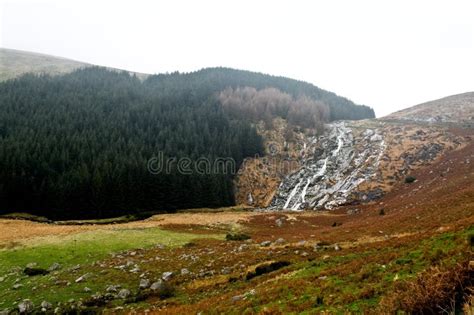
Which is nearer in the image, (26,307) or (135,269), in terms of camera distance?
(26,307)

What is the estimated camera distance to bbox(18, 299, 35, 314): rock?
18.5 m

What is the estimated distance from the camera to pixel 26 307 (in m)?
18.7

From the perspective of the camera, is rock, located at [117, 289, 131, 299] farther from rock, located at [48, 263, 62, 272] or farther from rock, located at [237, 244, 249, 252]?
rock, located at [237, 244, 249, 252]

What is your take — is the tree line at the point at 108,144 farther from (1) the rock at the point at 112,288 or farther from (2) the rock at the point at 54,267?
(1) the rock at the point at 112,288

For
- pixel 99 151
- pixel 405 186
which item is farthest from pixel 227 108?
pixel 405 186

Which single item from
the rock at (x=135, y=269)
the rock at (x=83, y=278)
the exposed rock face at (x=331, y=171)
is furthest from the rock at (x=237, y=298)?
the exposed rock face at (x=331, y=171)

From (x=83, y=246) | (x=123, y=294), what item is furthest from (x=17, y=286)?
(x=83, y=246)

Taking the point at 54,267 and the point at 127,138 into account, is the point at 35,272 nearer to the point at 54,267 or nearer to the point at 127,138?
the point at 54,267

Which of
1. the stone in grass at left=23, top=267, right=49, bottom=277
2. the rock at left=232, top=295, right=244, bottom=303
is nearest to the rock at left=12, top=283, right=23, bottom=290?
the stone in grass at left=23, top=267, right=49, bottom=277

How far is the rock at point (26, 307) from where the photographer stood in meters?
18.5

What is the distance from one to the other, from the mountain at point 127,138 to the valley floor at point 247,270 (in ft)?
102

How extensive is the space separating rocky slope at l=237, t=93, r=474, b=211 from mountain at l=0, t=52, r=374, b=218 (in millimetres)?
11376

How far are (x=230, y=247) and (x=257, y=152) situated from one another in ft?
237

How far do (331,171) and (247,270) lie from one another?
2723 inches
